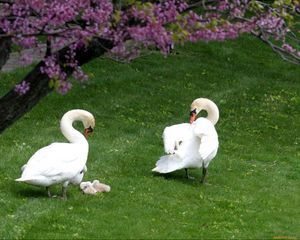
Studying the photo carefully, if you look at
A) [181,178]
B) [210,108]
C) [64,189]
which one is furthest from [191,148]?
[64,189]

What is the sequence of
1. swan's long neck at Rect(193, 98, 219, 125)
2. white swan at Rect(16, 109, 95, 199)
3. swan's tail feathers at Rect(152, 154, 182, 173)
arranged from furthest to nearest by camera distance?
swan's long neck at Rect(193, 98, 219, 125) → swan's tail feathers at Rect(152, 154, 182, 173) → white swan at Rect(16, 109, 95, 199)

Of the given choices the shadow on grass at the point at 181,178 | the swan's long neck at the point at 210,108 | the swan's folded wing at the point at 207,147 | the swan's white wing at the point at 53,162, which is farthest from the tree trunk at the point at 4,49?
the swan's long neck at the point at 210,108

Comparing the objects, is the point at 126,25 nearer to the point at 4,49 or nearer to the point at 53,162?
the point at 4,49

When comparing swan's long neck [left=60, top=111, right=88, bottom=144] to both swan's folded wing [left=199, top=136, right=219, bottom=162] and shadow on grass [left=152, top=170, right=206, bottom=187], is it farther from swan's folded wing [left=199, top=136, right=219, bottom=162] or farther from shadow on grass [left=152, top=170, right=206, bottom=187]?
shadow on grass [left=152, top=170, right=206, bottom=187]

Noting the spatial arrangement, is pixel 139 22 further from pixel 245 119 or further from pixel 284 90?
pixel 284 90

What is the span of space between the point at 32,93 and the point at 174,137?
5.81 metres

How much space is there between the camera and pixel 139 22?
7.73 m

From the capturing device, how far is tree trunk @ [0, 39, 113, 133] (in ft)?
30.4

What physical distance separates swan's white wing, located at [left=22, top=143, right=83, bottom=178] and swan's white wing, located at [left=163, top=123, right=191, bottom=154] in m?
2.36

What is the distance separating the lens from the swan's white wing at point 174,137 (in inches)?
574

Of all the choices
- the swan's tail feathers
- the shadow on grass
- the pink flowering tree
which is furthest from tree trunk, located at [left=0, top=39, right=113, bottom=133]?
the shadow on grass

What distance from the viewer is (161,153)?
56.0ft

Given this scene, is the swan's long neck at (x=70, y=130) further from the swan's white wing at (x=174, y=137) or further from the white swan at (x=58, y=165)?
the swan's white wing at (x=174, y=137)

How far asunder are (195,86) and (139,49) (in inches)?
715
